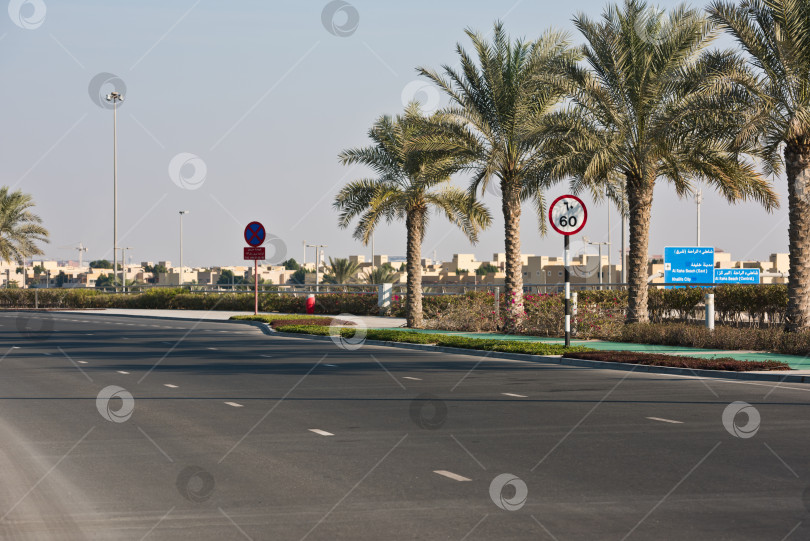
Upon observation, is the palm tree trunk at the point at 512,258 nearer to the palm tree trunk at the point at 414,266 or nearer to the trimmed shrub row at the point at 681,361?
the palm tree trunk at the point at 414,266

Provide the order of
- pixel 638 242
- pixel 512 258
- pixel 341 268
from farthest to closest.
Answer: pixel 341 268
pixel 512 258
pixel 638 242

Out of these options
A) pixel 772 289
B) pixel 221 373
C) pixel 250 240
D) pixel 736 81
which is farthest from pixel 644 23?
→ pixel 250 240

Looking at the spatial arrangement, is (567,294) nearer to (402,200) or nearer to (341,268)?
(402,200)

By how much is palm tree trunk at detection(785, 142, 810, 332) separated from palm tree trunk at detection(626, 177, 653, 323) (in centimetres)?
427

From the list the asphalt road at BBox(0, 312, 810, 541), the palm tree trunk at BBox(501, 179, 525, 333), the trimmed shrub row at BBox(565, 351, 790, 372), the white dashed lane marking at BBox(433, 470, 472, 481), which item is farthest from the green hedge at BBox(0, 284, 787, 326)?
the white dashed lane marking at BBox(433, 470, 472, 481)

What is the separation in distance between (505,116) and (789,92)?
8.67 meters

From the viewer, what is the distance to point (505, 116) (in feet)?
86.6

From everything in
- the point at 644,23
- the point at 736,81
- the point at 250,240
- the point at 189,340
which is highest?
the point at 644,23

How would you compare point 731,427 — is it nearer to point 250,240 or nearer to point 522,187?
point 522,187

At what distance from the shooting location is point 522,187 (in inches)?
1061

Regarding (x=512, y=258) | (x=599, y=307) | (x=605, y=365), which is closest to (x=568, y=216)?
(x=605, y=365)

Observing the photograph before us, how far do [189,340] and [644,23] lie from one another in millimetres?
15100

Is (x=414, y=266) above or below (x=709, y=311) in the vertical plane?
above

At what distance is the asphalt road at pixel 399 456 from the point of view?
6.14 m
